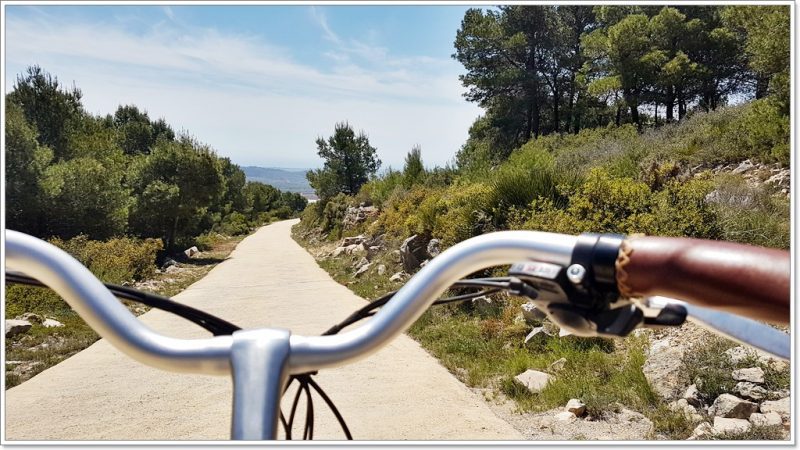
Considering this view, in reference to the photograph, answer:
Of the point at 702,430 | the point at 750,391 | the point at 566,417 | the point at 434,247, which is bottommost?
the point at 566,417

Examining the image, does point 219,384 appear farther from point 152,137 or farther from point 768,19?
point 152,137

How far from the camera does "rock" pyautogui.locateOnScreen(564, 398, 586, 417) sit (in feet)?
14.6

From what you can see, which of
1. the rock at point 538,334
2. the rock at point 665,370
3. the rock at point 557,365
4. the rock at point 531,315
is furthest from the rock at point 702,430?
the rock at point 531,315

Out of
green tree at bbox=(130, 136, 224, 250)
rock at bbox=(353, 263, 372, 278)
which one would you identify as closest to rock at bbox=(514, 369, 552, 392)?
rock at bbox=(353, 263, 372, 278)

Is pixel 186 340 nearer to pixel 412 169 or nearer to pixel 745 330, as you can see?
pixel 745 330

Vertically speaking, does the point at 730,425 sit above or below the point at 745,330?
below

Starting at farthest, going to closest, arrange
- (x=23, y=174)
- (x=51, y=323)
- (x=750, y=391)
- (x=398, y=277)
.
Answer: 1. (x=23, y=174)
2. (x=398, y=277)
3. (x=51, y=323)
4. (x=750, y=391)

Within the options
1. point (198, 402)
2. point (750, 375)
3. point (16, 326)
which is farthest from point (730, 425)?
point (16, 326)

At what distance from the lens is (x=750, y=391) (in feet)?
13.6

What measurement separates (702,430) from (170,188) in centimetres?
1998

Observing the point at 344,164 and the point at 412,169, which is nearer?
the point at 412,169

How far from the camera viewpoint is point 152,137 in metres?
41.0

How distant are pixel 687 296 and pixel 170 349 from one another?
2.36 feet

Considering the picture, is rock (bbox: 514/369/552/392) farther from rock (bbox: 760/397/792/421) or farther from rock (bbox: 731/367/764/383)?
rock (bbox: 760/397/792/421)
